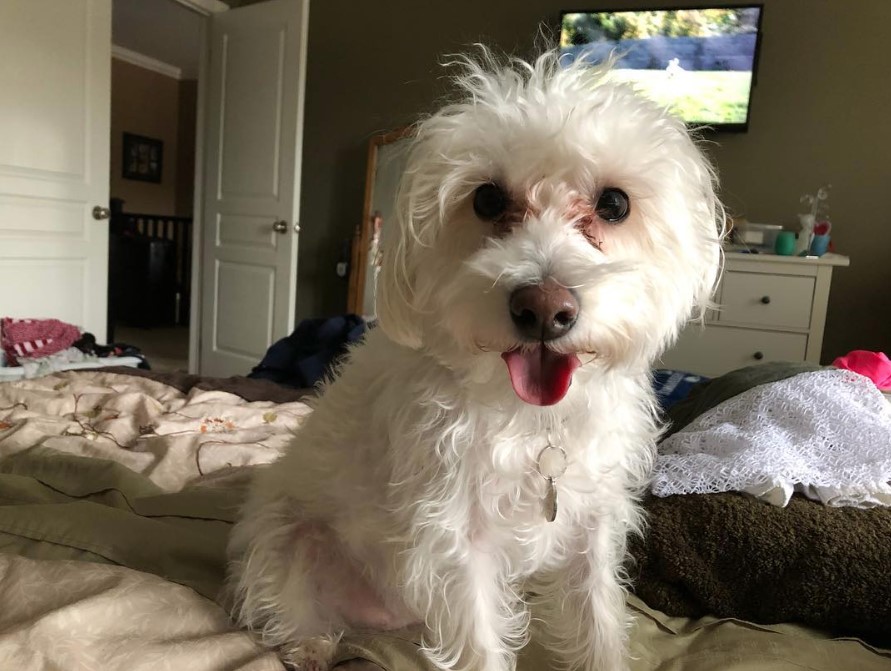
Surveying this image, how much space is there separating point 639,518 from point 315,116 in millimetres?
4155

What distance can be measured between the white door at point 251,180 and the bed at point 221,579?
8.57 ft

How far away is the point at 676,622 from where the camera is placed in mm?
1141

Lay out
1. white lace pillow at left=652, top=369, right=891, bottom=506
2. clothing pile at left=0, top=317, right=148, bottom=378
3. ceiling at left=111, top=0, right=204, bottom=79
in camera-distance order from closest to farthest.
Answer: white lace pillow at left=652, top=369, right=891, bottom=506, clothing pile at left=0, top=317, right=148, bottom=378, ceiling at left=111, top=0, right=204, bottom=79

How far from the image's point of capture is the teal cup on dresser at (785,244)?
10.4ft

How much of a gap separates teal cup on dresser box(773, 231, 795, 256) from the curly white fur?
7.98ft

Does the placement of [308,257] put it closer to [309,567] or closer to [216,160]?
[216,160]

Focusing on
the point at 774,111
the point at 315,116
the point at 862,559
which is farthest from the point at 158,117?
the point at 862,559

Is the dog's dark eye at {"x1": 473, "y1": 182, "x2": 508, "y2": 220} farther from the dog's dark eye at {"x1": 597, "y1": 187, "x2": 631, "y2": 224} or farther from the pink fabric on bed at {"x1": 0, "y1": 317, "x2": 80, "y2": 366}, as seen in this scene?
the pink fabric on bed at {"x1": 0, "y1": 317, "x2": 80, "y2": 366}

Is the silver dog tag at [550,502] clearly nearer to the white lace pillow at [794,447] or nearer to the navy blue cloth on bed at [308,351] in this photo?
the white lace pillow at [794,447]

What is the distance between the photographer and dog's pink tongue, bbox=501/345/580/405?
0.81 meters

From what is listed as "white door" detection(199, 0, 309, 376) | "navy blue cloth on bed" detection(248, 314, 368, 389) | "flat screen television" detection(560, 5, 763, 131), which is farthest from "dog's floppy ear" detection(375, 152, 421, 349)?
"white door" detection(199, 0, 309, 376)

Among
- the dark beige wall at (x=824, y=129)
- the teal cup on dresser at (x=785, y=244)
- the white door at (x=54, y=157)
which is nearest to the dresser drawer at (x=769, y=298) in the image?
the teal cup on dresser at (x=785, y=244)

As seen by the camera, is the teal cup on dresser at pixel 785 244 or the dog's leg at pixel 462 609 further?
the teal cup on dresser at pixel 785 244

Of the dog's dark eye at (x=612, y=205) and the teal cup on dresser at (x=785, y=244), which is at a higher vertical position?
the teal cup on dresser at (x=785, y=244)
